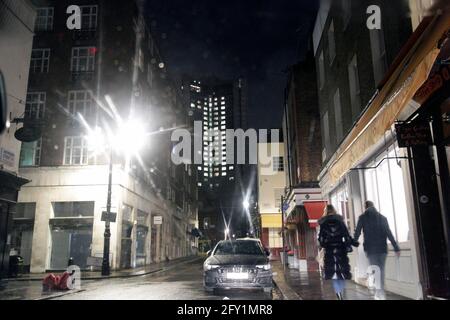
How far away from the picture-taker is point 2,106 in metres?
3.39

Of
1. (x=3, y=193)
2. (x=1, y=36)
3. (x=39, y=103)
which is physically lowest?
(x=3, y=193)

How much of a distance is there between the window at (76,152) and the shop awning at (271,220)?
25.0 meters

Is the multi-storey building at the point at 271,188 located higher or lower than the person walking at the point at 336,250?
higher

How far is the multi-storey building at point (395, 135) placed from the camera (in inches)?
260

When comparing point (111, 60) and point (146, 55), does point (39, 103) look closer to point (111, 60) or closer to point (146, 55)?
point (111, 60)

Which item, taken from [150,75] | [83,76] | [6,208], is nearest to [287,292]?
[6,208]

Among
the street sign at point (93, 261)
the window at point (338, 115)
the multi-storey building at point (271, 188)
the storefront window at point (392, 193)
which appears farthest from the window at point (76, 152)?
the multi-storey building at point (271, 188)

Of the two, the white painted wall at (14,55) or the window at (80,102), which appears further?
the window at (80,102)

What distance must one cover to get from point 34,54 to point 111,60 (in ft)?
17.7

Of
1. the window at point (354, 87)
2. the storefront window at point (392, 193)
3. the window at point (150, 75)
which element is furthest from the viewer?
the window at point (150, 75)

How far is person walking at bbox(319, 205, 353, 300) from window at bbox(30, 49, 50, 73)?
973 inches

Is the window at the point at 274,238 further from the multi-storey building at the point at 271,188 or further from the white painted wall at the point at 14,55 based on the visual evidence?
the white painted wall at the point at 14,55

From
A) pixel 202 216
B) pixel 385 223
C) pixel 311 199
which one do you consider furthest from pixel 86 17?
pixel 202 216

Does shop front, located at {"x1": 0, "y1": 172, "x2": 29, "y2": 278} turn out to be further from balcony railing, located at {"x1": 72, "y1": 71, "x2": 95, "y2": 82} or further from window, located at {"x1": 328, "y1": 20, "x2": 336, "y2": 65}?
window, located at {"x1": 328, "y1": 20, "x2": 336, "y2": 65}
